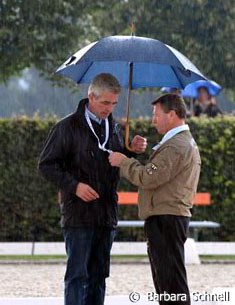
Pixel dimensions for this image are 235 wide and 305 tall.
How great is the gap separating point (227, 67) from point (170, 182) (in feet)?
57.7

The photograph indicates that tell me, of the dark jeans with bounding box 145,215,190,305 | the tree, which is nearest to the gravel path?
the dark jeans with bounding box 145,215,190,305

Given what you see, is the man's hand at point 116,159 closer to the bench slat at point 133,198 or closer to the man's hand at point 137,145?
the man's hand at point 137,145

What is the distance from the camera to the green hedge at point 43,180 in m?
16.9

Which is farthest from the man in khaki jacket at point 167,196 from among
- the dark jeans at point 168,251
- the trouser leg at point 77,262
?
the trouser leg at point 77,262

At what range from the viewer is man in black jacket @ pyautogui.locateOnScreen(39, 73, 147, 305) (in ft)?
23.6

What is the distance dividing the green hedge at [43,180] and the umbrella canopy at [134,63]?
8.74 metres

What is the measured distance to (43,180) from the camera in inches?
664

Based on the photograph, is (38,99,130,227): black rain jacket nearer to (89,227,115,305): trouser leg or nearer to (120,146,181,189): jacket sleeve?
(89,227,115,305): trouser leg

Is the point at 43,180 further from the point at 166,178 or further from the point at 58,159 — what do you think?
the point at 166,178

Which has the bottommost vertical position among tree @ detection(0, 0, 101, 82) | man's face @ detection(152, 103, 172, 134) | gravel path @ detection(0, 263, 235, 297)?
gravel path @ detection(0, 263, 235, 297)

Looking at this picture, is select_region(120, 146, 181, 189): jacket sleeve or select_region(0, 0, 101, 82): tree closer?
select_region(120, 146, 181, 189): jacket sleeve

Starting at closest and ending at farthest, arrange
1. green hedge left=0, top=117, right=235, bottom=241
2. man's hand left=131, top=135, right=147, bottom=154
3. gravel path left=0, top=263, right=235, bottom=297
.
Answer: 1. man's hand left=131, top=135, right=147, bottom=154
2. gravel path left=0, top=263, right=235, bottom=297
3. green hedge left=0, top=117, right=235, bottom=241

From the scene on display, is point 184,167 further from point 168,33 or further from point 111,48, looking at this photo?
point 168,33

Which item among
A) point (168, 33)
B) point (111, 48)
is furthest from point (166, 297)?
point (168, 33)
